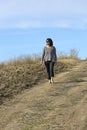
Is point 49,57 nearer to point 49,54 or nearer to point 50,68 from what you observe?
point 49,54

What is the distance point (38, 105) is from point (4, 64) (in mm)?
6621

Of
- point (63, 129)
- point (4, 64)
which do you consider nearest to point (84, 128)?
point (63, 129)

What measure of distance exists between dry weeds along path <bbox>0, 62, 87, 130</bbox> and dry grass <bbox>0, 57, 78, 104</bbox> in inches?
20.6

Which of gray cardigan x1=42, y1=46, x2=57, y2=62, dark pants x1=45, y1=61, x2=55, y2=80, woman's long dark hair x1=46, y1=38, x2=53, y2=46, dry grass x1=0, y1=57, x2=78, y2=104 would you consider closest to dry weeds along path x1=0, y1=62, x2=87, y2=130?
dark pants x1=45, y1=61, x2=55, y2=80

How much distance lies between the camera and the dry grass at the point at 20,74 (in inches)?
642

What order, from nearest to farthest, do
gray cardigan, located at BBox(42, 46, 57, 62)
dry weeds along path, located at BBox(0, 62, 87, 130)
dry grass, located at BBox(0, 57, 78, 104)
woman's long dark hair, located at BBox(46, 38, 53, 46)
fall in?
dry weeds along path, located at BBox(0, 62, 87, 130), dry grass, located at BBox(0, 57, 78, 104), woman's long dark hair, located at BBox(46, 38, 53, 46), gray cardigan, located at BBox(42, 46, 57, 62)

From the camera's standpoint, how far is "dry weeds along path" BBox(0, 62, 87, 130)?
1185cm

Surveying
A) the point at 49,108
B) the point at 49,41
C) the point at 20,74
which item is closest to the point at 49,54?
the point at 49,41

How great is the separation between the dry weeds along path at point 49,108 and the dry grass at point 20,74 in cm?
52

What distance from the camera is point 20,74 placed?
715 inches

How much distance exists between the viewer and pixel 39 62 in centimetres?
2058

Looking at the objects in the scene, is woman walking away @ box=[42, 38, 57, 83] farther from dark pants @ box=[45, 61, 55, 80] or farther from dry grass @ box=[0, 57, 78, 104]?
dry grass @ box=[0, 57, 78, 104]

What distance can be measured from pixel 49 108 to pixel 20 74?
197 inches

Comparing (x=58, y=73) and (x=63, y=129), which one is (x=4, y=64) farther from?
(x=63, y=129)
